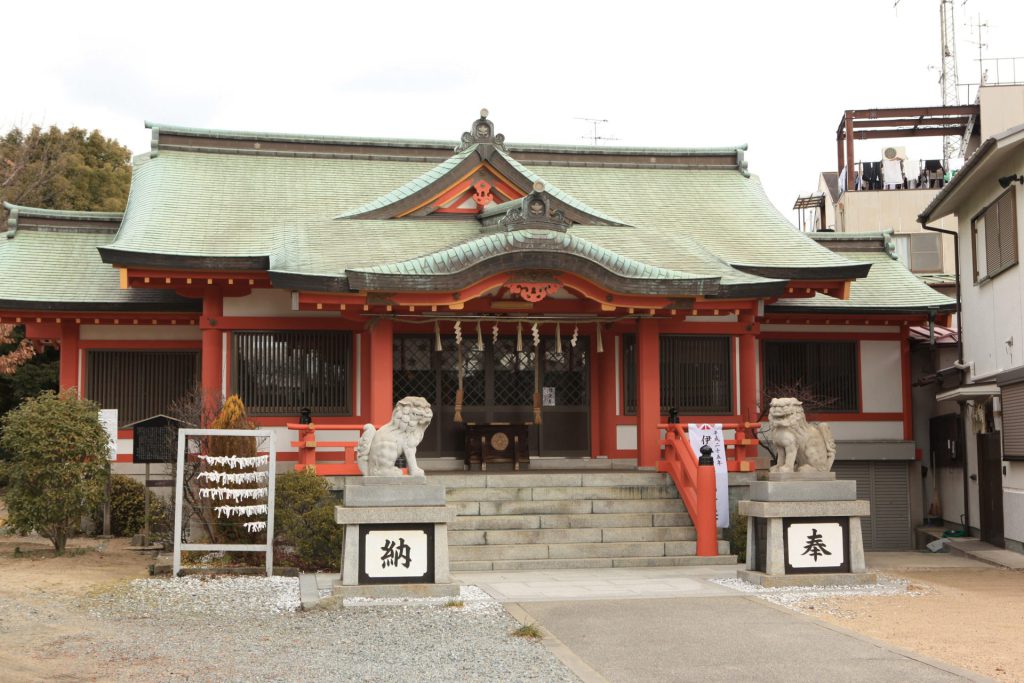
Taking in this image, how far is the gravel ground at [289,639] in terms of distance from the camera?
7.88m

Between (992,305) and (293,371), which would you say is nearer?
(992,305)

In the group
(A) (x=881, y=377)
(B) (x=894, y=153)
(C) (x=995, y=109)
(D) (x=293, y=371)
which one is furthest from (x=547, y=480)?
(B) (x=894, y=153)

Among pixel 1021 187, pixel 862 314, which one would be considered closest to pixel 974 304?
pixel 862 314

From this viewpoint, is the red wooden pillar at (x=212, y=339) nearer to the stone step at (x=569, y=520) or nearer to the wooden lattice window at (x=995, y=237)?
the stone step at (x=569, y=520)

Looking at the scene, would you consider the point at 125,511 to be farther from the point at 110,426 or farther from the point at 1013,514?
the point at 1013,514

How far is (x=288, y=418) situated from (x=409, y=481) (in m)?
5.60

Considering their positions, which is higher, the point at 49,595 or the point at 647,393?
the point at 647,393

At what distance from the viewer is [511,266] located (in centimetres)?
1545

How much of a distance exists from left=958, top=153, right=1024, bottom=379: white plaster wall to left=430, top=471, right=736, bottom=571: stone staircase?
5541mm

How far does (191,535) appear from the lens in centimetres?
1496

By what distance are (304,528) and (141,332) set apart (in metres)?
6.63

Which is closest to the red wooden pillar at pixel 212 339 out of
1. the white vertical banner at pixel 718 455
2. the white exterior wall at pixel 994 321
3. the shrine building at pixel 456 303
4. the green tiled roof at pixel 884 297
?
the shrine building at pixel 456 303

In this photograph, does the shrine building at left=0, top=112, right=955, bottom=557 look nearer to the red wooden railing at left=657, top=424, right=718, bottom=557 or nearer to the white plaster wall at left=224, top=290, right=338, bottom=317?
the white plaster wall at left=224, top=290, right=338, bottom=317

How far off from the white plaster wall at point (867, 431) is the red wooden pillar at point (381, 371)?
27.5 feet
